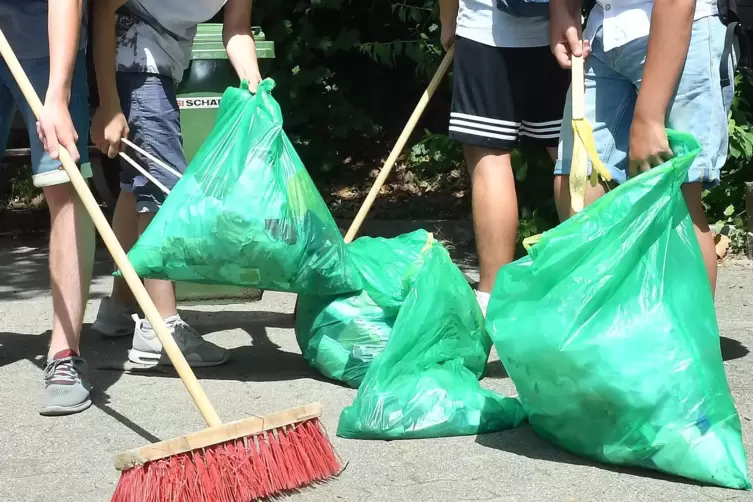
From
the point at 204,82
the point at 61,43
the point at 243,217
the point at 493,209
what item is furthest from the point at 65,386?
the point at 204,82

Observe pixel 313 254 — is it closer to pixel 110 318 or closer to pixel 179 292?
pixel 110 318

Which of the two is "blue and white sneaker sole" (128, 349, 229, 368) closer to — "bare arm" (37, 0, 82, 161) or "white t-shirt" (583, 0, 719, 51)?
"bare arm" (37, 0, 82, 161)

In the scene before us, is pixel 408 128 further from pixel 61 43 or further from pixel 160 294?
pixel 61 43

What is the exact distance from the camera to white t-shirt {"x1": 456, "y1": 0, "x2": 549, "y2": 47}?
3.25 meters

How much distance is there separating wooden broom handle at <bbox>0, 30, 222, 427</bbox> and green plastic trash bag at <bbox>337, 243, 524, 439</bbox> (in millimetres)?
413

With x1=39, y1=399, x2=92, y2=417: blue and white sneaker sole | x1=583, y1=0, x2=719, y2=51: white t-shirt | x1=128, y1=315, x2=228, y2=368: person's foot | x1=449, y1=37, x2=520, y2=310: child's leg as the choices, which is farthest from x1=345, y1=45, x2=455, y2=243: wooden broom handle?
x1=39, y1=399, x2=92, y2=417: blue and white sneaker sole

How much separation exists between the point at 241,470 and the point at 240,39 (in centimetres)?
156

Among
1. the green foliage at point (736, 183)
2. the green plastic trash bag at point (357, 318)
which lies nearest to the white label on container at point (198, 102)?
the green plastic trash bag at point (357, 318)

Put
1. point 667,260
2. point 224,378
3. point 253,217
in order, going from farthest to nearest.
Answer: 1. point 224,378
2. point 253,217
3. point 667,260

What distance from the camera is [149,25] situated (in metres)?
3.32

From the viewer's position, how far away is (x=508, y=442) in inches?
106

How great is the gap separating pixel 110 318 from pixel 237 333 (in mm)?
456

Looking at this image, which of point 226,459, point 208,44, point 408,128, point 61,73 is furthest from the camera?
point 208,44

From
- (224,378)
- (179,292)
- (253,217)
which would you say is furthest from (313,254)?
(179,292)
